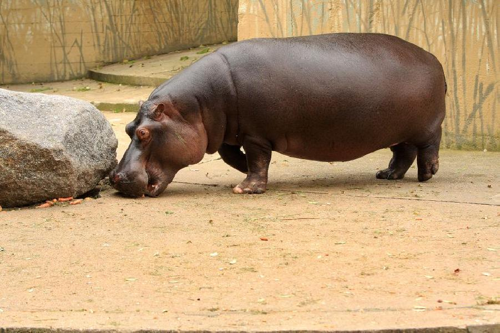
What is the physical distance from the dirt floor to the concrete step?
22.0 ft

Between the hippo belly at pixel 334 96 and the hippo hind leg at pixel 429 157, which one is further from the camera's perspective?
the hippo hind leg at pixel 429 157

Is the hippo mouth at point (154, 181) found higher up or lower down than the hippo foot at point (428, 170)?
higher up

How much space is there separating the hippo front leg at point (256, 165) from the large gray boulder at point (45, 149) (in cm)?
120

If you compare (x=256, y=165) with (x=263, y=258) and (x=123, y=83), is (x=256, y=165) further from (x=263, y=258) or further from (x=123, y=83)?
(x=123, y=83)

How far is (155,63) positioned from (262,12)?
6.02 metres

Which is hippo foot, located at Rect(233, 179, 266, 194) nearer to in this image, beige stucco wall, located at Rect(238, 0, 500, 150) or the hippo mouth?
the hippo mouth

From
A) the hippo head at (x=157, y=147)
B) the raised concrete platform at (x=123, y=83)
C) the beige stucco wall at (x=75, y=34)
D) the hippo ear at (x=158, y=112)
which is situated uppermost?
the hippo ear at (x=158, y=112)

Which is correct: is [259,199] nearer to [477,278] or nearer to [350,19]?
[477,278]

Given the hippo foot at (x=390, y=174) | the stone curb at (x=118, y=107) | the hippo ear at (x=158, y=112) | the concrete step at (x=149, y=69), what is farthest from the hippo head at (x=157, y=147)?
the concrete step at (x=149, y=69)

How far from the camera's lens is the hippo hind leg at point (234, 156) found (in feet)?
25.0

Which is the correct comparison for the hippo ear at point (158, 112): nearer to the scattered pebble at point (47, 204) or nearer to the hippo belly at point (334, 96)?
the hippo belly at point (334, 96)

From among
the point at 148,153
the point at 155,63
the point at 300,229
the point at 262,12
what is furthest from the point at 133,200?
the point at 155,63

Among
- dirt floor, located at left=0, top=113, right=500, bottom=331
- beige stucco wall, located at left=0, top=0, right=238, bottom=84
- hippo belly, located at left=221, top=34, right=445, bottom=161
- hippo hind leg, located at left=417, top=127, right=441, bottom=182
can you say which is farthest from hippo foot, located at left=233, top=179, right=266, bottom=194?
beige stucco wall, located at left=0, top=0, right=238, bottom=84

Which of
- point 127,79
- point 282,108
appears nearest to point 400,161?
point 282,108
